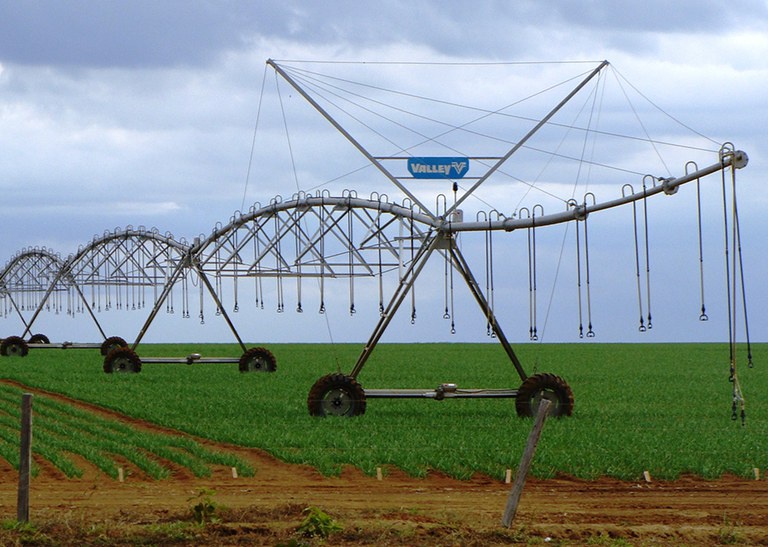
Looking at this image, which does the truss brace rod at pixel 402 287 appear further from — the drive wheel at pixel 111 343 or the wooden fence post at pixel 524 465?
the drive wheel at pixel 111 343

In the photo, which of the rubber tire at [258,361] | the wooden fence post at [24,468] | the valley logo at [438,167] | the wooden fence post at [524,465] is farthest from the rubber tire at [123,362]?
the wooden fence post at [524,465]

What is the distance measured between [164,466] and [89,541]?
228 inches

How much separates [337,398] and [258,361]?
60.3 ft

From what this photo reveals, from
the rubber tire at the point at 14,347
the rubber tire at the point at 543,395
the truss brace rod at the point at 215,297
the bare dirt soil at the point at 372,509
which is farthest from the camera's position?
the rubber tire at the point at 14,347

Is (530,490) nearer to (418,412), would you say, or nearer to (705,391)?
(418,412)

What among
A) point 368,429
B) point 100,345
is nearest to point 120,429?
point 368,429

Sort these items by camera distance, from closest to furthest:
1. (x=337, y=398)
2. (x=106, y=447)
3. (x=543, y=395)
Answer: (x=106, y=447), (x=543, y=395), (x=337, y=398)

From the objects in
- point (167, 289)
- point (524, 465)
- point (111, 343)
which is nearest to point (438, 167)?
point (524, 465)

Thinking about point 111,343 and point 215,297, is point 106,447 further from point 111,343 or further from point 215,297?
point 111,343

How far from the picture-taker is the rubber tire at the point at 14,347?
5419cm

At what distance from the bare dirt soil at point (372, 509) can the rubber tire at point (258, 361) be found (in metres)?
22.2

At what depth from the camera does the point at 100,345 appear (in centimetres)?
5159

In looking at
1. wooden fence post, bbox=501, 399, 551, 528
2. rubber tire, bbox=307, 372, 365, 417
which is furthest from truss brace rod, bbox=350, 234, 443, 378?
wooden fence post, bbox=501, 399, 551, 528

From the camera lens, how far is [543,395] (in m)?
22.1
